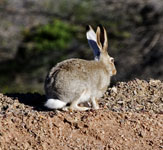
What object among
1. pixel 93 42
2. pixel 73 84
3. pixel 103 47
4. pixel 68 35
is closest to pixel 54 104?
pixel 73 84

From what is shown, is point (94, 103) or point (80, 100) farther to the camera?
point (94, 103)

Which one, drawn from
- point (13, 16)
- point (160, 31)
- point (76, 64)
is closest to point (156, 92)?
point (76, 64)

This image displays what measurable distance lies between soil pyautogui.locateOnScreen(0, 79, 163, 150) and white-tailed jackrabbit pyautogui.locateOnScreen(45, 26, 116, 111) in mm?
203

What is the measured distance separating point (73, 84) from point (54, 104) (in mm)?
344

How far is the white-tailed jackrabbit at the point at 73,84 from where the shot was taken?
21.4 ft

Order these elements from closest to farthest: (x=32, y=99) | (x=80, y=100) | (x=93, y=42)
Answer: (x=80, y=100)
(x=32, y=99)
(x=93, y=42)

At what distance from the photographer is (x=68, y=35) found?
16203 millimetres

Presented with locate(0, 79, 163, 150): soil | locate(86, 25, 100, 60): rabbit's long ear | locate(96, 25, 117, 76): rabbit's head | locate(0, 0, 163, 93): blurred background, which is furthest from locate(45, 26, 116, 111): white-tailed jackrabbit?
locate(0, 0, 163, 93): blurred background

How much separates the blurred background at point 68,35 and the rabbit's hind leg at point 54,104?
701 centimetres

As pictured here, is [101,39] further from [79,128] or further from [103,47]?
[79,128]

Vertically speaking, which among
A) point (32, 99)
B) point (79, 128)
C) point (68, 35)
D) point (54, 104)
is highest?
point (68, 35)

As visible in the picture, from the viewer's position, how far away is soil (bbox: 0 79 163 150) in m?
5.86

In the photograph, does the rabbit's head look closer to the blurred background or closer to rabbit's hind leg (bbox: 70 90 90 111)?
rabbit's hind leg (bbox: 70 90 90 111)

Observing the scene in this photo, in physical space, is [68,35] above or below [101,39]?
above
